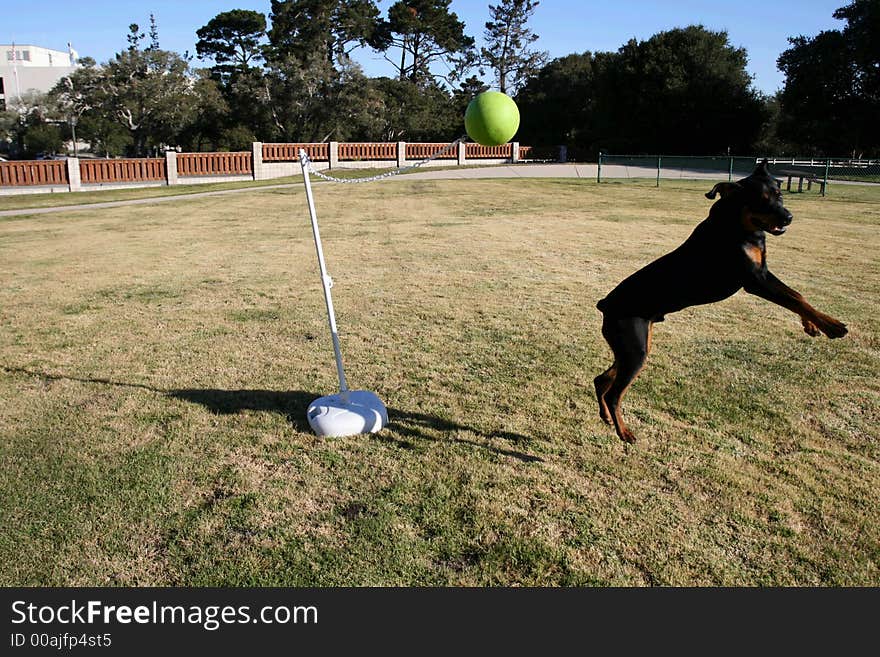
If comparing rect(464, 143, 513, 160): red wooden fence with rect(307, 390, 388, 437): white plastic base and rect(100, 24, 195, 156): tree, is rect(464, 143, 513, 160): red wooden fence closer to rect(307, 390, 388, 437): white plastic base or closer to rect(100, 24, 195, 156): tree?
rect(100, 24, 195, 156): tree

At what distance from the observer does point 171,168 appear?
105ft

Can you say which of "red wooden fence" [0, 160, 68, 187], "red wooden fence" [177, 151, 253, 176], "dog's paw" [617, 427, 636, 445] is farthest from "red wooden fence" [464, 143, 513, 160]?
"dog's paw" [617, 427, 636, 445]

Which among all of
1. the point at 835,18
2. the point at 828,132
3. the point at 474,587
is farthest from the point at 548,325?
the point at 835,18

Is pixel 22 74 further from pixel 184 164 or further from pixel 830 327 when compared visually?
pixel 830 327

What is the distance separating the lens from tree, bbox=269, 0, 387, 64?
2104 inches

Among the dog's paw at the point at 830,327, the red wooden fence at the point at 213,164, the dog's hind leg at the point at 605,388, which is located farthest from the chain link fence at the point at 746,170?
the dog's paw at the point at 830,327

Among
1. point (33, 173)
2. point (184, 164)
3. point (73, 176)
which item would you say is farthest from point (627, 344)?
point (184, 164)

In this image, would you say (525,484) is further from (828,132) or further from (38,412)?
(828,132)

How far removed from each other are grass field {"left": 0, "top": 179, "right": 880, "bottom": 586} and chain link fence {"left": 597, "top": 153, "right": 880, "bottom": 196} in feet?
59.8

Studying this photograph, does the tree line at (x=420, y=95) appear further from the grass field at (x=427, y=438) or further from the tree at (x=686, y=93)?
the grass field at (x=427, y=438)

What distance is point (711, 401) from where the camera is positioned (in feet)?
18.5

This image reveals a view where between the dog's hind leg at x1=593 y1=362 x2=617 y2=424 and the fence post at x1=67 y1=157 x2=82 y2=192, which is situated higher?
the fence post at x1=67 y1=157 x2=82 y2=192

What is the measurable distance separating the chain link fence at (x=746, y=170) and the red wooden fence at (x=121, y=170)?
21.4 m

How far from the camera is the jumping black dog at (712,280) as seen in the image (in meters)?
3.61
